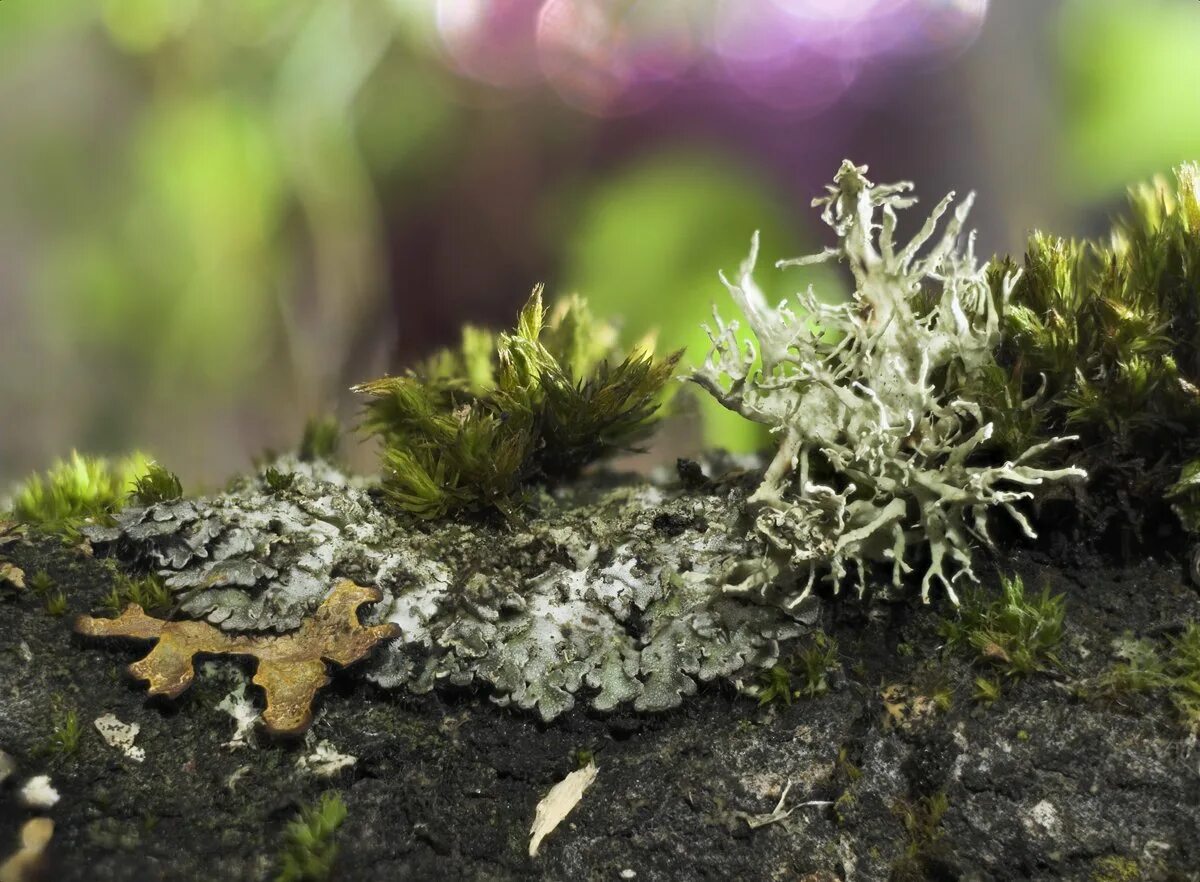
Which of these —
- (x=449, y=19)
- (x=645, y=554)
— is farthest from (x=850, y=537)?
(x=449, y=19)

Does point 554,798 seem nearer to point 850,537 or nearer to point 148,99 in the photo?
point 850,537

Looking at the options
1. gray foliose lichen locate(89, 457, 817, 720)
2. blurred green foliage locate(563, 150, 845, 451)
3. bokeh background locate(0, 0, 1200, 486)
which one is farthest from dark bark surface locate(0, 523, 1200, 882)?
blurred green foliage locate(563, 150, 845, 451)

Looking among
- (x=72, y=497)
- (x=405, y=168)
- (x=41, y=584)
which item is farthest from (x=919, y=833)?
(x=405, y=168)

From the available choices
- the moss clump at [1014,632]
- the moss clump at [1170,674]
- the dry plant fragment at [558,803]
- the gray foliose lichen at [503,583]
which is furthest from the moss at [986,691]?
the dry plant fragment at [558,803]

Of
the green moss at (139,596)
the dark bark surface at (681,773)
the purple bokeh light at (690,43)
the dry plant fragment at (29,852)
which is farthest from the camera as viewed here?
the purple bokeh light at (690,43)

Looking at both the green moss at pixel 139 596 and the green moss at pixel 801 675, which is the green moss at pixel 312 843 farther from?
the green moss at pixel 801 675

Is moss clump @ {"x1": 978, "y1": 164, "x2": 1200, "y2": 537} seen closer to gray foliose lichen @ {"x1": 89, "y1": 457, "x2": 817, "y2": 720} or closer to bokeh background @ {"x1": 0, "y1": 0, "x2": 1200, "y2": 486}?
gray foliose lichen @ {"x1": 89, "y1": 457, "x2": 817, "y2": 720}
